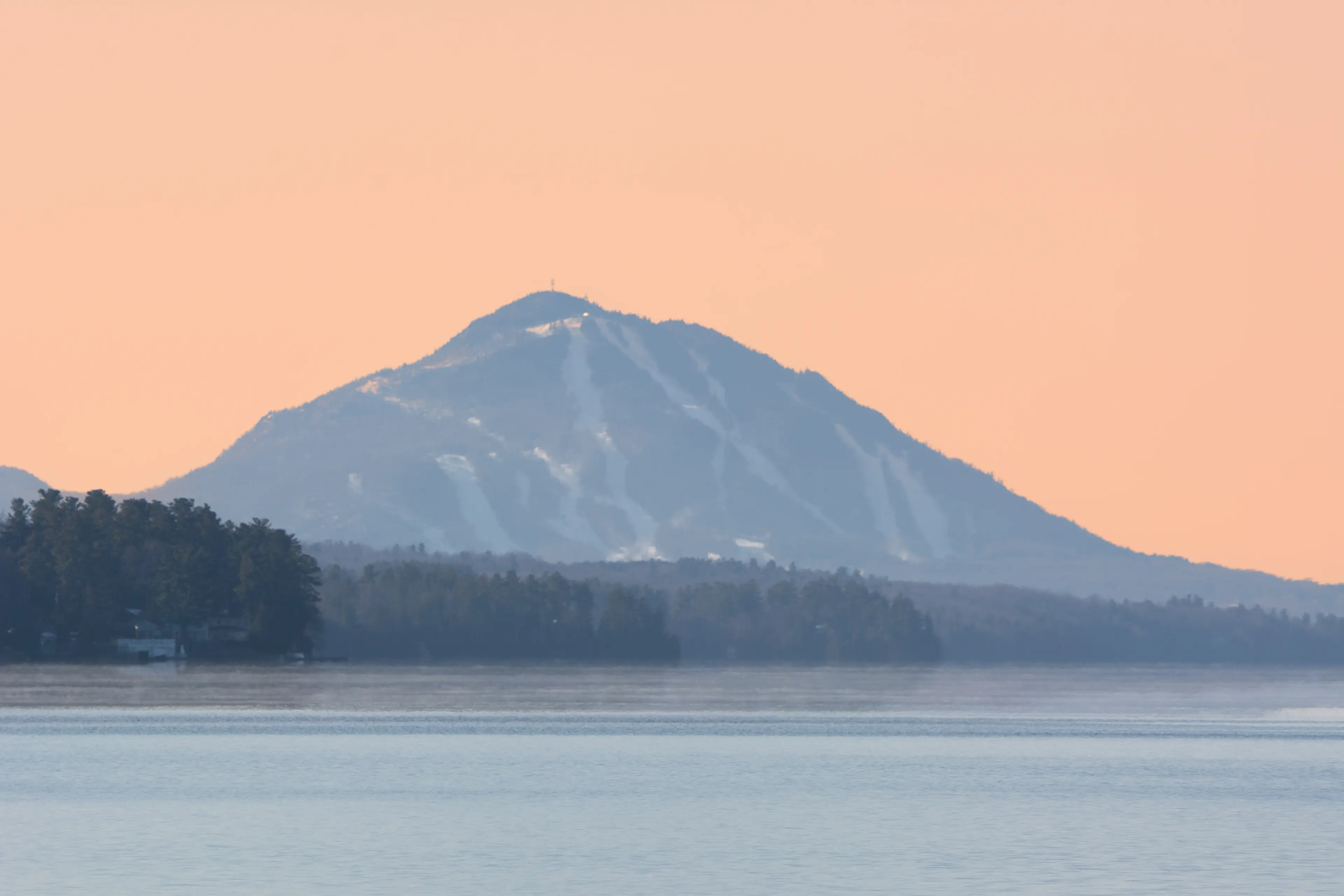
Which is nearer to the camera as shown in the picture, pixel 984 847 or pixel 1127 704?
pixel 984 847

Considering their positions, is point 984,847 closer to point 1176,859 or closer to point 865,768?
point 1176,859

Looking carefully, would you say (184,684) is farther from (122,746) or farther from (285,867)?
(285,867)

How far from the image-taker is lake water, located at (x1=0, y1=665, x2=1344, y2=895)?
57.0 meters

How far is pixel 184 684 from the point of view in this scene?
165500 millimetres

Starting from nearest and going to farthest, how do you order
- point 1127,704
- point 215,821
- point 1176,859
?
1. point 1176,859
2. point 215,821
3. point 1127,704

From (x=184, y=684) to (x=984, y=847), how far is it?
111m

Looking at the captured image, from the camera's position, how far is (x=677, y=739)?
111750 mm

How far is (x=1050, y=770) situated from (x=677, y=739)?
2365cm

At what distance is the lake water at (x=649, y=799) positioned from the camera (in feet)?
187

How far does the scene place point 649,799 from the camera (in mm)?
77875

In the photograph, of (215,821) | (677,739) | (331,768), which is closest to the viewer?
(215,821)

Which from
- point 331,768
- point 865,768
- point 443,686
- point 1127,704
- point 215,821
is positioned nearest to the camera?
point 215,821

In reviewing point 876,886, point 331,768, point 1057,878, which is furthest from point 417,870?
point 331,768

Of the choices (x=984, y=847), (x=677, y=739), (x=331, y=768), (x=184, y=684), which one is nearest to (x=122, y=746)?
(x=331, y=768)
